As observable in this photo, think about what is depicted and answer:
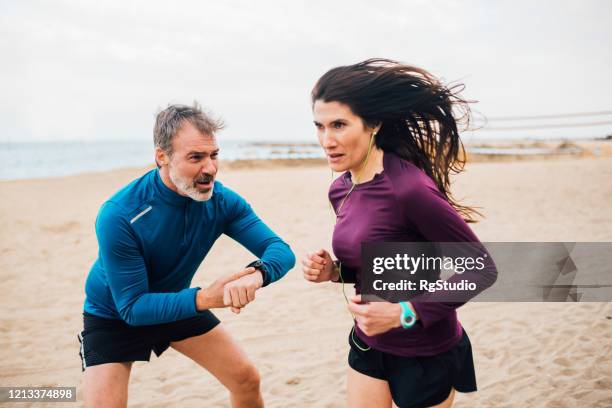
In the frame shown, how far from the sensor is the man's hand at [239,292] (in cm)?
251

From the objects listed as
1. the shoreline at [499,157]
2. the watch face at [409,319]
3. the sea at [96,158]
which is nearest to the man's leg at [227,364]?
the watch face at [409,319]

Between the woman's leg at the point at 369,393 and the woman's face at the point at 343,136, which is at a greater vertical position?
the woman's face at the point at 343,136

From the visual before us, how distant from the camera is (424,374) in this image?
2188 mm

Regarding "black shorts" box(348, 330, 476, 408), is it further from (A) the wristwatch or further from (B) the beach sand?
(B) the beach sand

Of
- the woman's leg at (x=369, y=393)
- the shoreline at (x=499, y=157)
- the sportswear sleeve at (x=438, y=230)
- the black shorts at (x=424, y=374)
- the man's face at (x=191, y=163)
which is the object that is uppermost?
the man's face at (x=191, y=163)

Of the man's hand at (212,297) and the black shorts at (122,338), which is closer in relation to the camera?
the man's hand at (212,297)

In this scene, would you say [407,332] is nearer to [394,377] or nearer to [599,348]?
[394,377]

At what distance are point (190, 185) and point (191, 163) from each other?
0.44 ft

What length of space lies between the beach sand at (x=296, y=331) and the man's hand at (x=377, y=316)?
270cm

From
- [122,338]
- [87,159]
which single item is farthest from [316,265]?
[87,159]

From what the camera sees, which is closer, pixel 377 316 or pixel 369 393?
pixel 377 316

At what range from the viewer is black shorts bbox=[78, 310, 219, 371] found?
2783mm

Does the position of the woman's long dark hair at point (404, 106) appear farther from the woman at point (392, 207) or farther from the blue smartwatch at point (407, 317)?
the blue smartwatch at point (407, 317)

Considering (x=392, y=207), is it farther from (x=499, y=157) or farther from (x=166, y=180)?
(x=499, y=157)
